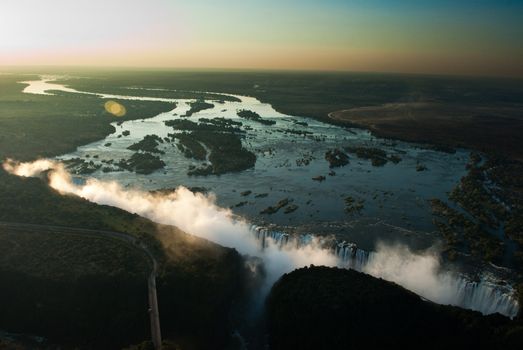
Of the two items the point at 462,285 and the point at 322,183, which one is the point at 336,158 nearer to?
the point at 322,183

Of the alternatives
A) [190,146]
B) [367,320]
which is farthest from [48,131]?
[367,320]

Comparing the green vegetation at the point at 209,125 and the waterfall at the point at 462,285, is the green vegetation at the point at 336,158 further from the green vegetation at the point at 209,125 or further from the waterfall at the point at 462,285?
the green vegetation at the point at 209,125

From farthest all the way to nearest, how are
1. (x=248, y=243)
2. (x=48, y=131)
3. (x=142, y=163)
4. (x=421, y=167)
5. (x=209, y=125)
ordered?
1. (x=209, y=125)
2. (x=48, y=131)
3. (x=142, y=163)
4. (x=421, y=167)
5. (x=248, y=243)

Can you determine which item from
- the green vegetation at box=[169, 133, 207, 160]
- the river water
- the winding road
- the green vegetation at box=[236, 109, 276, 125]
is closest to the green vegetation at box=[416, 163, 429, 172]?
the river water

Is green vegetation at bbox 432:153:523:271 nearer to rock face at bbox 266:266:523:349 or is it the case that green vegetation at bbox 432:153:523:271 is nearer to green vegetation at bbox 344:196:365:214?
green vegetation at bbox 344:196:365:214

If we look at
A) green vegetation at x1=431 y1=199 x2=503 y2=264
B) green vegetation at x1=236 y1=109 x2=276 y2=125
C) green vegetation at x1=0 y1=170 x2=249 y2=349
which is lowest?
green vegetation at x1=0 y1=170 x2=249 y2=349

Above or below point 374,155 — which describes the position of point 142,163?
below
